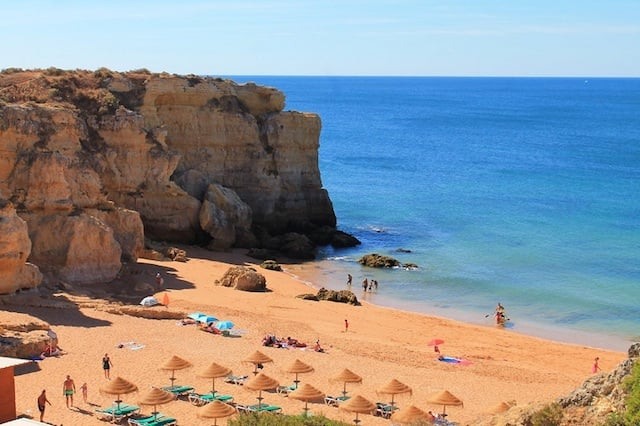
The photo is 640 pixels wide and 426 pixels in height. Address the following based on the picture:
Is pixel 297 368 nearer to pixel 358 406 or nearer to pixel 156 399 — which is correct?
pixel 358 406

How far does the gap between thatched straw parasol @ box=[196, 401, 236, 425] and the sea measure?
677 inches

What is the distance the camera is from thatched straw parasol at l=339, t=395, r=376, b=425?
21.5m

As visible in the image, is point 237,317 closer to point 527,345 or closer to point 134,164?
point 527,345

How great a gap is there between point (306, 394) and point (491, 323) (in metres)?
15.1

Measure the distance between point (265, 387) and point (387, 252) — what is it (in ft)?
87.8

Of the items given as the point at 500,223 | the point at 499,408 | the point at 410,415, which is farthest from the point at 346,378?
the point at 500,223

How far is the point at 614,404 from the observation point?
38.4 ft

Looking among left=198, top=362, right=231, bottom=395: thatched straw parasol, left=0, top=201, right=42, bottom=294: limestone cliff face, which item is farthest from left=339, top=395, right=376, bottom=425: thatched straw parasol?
left=0, top=201, right=42, bottom=294: limestone cliff face

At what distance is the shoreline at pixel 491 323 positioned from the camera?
33.0 metres

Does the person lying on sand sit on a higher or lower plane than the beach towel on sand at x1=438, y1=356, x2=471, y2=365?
higher

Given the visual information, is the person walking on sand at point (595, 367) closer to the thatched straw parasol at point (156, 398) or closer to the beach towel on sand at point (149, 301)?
the thatched straw parasol at point (156, 398)

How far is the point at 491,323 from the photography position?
116ft

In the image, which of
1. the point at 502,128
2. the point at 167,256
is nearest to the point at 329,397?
the point at 167,256

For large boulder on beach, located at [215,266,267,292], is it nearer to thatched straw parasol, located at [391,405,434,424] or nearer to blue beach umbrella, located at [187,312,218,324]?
blue beach umbrella, located at [187,312,218,324]
